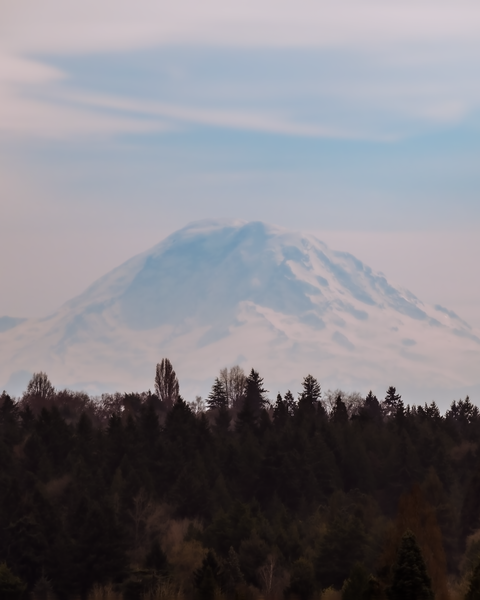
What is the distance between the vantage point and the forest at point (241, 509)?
2689 inches

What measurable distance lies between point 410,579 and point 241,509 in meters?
31.7

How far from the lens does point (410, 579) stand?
2084 inches

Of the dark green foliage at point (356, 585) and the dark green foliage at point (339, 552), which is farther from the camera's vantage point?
the dark green foliage at point (339, 552)

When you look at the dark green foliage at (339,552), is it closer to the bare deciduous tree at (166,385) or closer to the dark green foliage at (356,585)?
the dark green foliage at (356,585)

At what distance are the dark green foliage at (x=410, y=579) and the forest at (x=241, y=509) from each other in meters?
0.07

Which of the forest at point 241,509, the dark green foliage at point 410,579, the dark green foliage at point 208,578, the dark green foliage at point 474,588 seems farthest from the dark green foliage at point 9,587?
the dark green foliage at point 474,588

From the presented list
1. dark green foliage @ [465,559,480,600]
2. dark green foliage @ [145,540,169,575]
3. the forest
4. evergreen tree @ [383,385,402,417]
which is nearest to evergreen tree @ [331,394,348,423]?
the forest

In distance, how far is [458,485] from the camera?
348ft

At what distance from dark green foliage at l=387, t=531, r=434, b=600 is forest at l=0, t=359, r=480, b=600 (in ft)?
0.23

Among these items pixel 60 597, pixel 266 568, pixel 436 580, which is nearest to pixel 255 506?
pixel 266 568

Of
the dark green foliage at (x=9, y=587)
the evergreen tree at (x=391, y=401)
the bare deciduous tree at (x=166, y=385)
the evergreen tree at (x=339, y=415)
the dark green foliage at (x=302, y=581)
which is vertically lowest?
the dark green foliage at (x=302, y=581)

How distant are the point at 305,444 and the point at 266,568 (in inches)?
1298

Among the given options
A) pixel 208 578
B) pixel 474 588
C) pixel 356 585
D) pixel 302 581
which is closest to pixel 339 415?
pixel 302 581

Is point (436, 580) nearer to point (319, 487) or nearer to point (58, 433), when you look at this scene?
point (319, 487)
